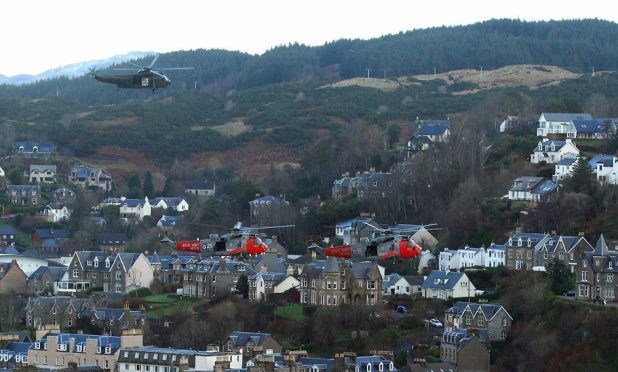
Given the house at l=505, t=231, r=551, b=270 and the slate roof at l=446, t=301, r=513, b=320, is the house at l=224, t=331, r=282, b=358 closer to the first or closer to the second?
the slate roof at l=446, t=301, r=513, b=320

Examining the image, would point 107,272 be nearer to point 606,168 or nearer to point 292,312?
point 292,312

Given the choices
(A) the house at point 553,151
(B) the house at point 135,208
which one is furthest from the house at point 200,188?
(A) the house at point 553,151

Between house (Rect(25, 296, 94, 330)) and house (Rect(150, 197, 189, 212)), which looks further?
house (Rect(150, 197, 189, 212))

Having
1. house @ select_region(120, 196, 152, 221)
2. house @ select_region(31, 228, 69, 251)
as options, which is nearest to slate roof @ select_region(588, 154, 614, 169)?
house @ select_region(31, 228, 69, 251)

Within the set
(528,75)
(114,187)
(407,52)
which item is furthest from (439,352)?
(407,52)

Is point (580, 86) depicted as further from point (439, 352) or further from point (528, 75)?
point (439, 352)
